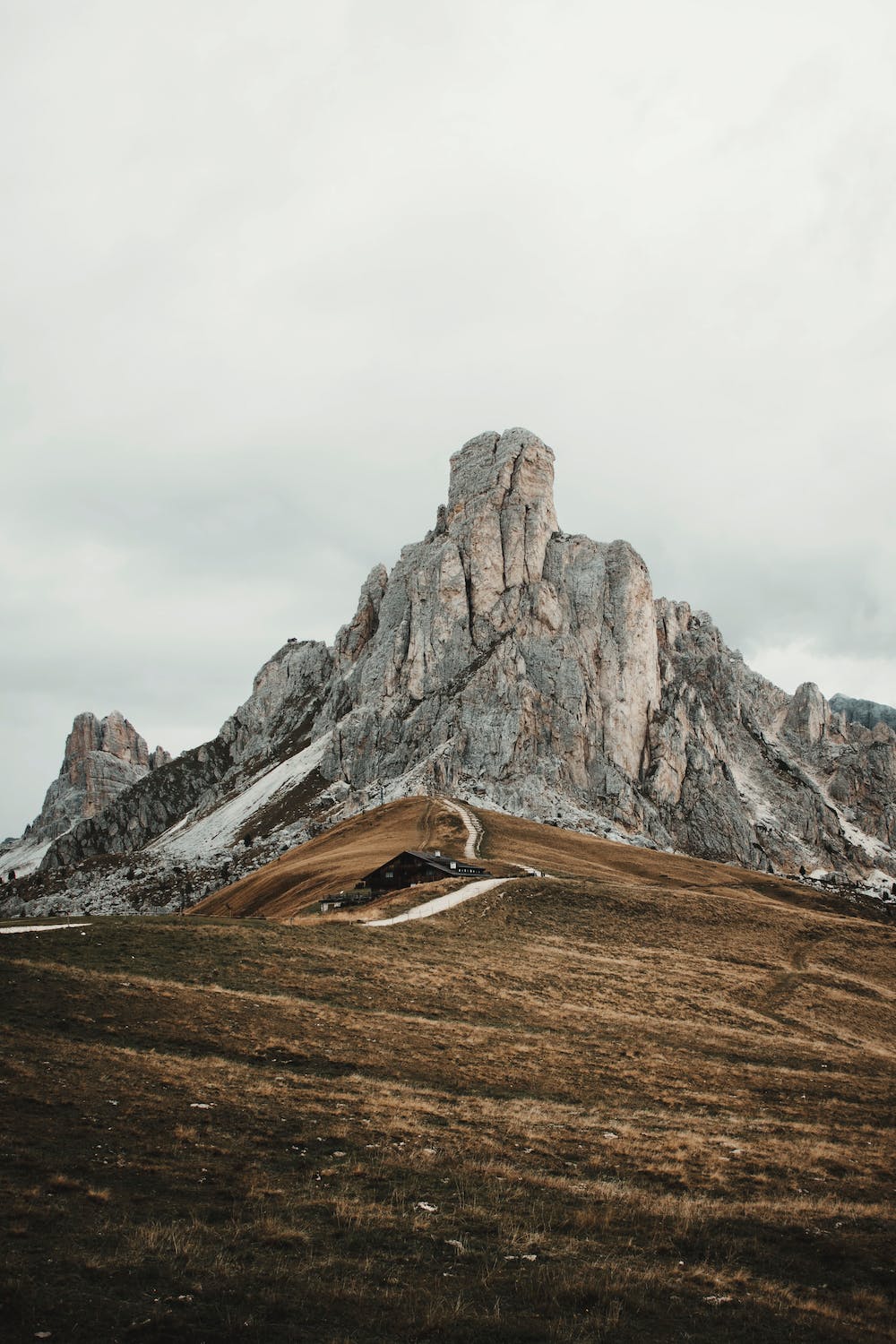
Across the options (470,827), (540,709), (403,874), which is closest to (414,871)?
(403,874)

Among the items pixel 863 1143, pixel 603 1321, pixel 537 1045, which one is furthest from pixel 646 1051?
pixel 603 1321

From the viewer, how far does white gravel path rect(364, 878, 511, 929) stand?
46.0m

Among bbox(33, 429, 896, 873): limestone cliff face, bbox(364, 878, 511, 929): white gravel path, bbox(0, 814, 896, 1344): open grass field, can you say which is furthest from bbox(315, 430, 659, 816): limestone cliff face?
bbox(0, 814, 896, 1344): open grass field

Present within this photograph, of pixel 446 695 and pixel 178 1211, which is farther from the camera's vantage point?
pixel 446 695

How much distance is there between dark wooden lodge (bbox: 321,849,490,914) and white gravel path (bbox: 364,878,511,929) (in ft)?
13.6

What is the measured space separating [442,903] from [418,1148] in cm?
3462

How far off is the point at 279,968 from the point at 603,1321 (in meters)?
22.6

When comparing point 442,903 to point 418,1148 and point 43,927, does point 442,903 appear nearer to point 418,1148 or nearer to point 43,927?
point 43,927

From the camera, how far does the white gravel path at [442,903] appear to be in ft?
151

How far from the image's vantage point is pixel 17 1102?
16719 mm

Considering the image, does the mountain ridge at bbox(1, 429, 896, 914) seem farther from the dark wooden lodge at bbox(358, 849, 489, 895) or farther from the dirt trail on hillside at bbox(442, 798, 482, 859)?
the dark wooden lodge at bbox(358, 849, 489, 895)

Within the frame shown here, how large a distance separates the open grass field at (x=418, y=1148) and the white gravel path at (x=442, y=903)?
22.8 feet

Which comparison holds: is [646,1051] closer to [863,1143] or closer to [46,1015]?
[863,1143]

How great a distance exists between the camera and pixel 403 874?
2712 inches
